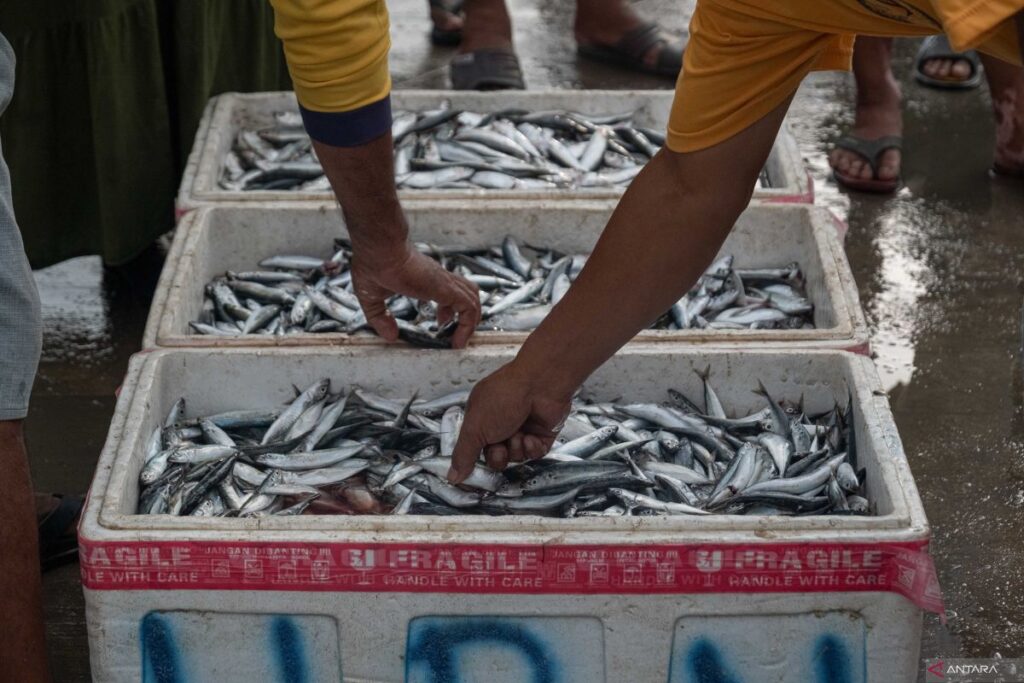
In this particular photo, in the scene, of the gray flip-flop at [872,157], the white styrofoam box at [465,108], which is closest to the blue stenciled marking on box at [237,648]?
the white styrofoam box at [465,108]

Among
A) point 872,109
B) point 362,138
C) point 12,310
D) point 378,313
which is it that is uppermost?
point 362,138

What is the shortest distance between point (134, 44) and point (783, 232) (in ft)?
6.69

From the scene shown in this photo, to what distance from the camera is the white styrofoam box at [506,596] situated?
7.36ft

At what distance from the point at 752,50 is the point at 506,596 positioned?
106 cm

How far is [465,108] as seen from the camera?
4449 millimetres

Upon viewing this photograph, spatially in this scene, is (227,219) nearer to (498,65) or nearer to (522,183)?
(522,183)

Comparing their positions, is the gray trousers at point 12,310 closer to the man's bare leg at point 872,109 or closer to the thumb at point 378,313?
the thumb at point 378,313

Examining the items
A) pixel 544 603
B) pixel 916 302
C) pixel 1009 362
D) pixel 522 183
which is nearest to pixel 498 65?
pixel 522 183

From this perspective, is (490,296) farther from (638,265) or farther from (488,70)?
(488,70)

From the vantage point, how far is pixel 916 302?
4.23m

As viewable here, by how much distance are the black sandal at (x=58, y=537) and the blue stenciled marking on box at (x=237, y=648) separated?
90 cm

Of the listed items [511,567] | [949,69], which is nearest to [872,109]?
[949,69]

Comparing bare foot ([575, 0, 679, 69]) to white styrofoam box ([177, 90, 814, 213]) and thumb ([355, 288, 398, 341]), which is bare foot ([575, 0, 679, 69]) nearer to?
white styrofoam box ([177, 90, 814, 213])

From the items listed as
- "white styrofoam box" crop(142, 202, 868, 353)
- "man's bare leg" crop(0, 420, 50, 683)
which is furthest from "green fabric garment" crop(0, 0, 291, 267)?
"man's bare leg" crop(0, 420, 50, 683)
